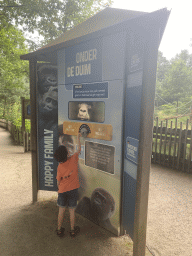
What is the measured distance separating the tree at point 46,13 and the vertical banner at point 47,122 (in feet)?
30.1

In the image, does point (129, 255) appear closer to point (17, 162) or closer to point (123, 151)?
point (123, 151)

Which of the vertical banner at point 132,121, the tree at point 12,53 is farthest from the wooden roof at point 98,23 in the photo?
the tree at point 12,53

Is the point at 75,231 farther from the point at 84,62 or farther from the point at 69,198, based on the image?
the point at 84,62

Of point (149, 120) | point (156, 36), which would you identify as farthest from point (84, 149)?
point (156, 36)

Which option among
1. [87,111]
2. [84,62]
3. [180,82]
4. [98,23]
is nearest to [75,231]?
[87,111]

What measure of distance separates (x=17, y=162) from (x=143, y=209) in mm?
6028

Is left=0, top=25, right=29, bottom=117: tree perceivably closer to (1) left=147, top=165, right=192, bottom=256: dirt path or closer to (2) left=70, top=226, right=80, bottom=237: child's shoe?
(1) left=147, top=165, right=192, bottom=256: dirt path

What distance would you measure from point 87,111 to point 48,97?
121cm

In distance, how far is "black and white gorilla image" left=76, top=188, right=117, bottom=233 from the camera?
10.3ft

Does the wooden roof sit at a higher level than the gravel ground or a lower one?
higher

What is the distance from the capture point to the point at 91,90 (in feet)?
10.4

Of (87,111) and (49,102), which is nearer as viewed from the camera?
(87,111)

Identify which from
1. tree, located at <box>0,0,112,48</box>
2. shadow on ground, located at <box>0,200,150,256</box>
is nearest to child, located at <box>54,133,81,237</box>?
shadow on ground, located at <box>0,200,150,256</box>

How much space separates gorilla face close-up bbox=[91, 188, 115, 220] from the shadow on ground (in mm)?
298
